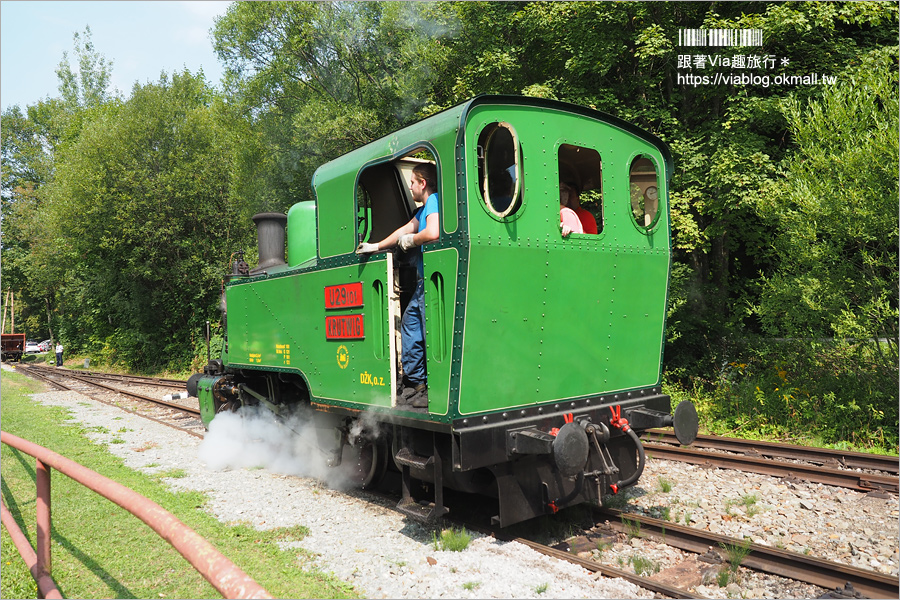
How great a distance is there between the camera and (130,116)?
21375 millimetres

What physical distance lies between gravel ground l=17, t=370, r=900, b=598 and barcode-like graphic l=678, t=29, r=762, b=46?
266 inches

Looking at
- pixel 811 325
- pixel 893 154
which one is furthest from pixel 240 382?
pixel 893 154

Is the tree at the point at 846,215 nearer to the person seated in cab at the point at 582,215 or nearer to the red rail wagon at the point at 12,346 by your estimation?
the person seated in cab at the point at 582,215

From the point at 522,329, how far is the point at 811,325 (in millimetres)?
6029

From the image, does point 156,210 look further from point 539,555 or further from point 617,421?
point 539,555

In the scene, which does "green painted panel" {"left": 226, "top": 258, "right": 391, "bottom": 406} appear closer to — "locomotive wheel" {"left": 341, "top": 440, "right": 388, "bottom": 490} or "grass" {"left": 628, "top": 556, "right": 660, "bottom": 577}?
"locomotive wheel" {"left": 341, "top": 440, "right": 388, "bottom": 490}

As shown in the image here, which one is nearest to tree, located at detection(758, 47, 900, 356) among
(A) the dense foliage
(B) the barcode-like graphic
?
(A) the dense foliage

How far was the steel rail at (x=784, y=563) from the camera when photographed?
372 cm

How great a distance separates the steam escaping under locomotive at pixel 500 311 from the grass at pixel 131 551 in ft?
3.31

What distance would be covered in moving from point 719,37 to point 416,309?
8012mm

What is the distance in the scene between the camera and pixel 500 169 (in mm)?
4879

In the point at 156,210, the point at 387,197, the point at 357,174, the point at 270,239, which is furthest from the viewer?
the point at 156,210

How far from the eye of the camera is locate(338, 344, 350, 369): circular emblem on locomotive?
5234 mm

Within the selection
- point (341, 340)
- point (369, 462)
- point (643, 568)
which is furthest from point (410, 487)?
point (643, 568)
